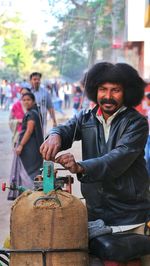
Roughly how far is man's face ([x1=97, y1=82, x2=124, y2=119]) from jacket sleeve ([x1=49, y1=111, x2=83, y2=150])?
0.22 meters

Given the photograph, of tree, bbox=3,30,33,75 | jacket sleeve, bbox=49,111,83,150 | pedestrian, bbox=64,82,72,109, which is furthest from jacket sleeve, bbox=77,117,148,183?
pedestrian, bbox=64,82,72,109

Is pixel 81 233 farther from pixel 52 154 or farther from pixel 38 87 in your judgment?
pixel 38 87

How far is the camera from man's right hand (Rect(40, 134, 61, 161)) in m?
2.52

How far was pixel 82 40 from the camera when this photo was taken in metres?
13.8

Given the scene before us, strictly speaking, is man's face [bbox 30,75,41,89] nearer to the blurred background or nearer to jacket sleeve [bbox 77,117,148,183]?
the blurred background

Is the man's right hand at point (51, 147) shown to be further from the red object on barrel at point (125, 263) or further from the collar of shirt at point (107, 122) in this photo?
the red object on barrel at point (125, 263)

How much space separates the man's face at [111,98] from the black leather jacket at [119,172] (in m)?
0.05

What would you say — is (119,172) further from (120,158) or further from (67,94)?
(67,94)

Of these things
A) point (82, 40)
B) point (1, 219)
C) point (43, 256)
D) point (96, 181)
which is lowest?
point (1, 219)

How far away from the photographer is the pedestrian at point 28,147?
7.51 m

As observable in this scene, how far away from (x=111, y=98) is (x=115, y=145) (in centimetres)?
23

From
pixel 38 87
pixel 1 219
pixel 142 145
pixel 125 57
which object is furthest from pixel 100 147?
pixel 125 57

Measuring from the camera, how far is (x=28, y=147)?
25.4ft

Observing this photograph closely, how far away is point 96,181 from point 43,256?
1.42 feet
